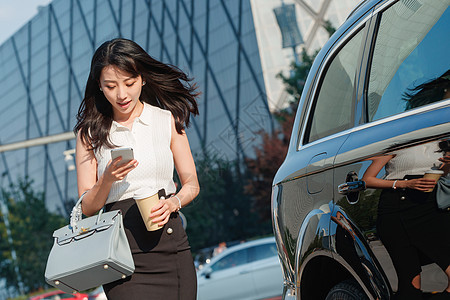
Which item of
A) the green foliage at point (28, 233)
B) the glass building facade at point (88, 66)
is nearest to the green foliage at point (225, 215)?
the glass building facade at point (88, 66)

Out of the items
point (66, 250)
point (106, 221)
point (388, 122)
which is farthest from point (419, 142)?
point (66, 250)

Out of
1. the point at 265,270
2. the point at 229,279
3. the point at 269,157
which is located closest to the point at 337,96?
the point at 265,270

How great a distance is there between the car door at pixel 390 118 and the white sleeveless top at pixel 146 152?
2.66 ft

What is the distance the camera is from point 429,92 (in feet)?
6.68

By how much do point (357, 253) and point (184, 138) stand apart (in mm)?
1103

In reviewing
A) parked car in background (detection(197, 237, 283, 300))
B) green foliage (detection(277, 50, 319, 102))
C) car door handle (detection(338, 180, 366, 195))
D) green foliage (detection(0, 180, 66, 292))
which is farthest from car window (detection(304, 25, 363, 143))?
green foliage (detection(0, 180, 66, 292))

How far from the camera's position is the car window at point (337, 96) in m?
2.65

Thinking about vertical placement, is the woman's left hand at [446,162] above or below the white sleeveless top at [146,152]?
below

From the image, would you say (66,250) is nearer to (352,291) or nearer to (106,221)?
(106,221)

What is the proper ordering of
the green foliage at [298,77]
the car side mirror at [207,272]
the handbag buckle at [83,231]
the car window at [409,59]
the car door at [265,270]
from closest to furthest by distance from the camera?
the car window at [409,59], the handbag buckle at [83,231], the car door at [265,270], the car side mirror at [207,272], the green foliage at [298,77]

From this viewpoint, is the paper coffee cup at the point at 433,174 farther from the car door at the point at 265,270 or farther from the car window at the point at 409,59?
the car door at the point at 265,270

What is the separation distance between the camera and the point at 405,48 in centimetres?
225

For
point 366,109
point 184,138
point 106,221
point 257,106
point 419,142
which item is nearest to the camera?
point 419,142

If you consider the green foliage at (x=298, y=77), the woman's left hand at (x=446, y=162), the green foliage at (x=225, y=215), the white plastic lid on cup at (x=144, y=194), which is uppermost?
the green foliage at (x=298, y=77)
